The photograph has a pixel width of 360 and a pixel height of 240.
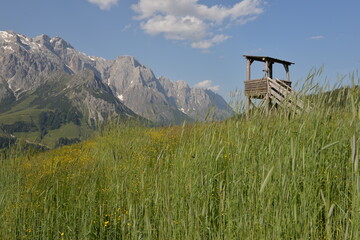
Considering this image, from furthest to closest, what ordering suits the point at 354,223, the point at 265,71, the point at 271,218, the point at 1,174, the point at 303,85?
the point at 265,71 < the point at 1,174 < the point at 303,85 < the point at 271,218 < the point at 354,223

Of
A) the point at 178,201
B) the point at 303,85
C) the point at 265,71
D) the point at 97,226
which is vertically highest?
the point at 265,71

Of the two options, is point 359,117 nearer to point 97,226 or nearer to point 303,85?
point 303,85

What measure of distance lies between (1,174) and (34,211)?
223 cm

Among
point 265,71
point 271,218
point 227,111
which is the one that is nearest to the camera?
point 271,218

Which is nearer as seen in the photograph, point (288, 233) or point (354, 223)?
point (354, 223)

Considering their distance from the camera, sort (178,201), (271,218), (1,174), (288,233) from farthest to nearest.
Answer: (1,174) → (178,201) → (271,218) → (288,233)

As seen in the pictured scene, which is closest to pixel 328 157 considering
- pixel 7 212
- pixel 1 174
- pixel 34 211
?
pixel 34 211

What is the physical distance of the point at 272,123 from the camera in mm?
3695

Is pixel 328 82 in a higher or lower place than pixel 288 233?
higher

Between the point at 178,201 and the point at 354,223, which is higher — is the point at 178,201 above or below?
below

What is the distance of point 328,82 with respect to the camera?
3.70 meters

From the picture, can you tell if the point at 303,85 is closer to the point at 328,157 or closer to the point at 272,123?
the point at 272,123

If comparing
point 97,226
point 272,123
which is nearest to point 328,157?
point 272,123

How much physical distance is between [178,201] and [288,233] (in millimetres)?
1206
